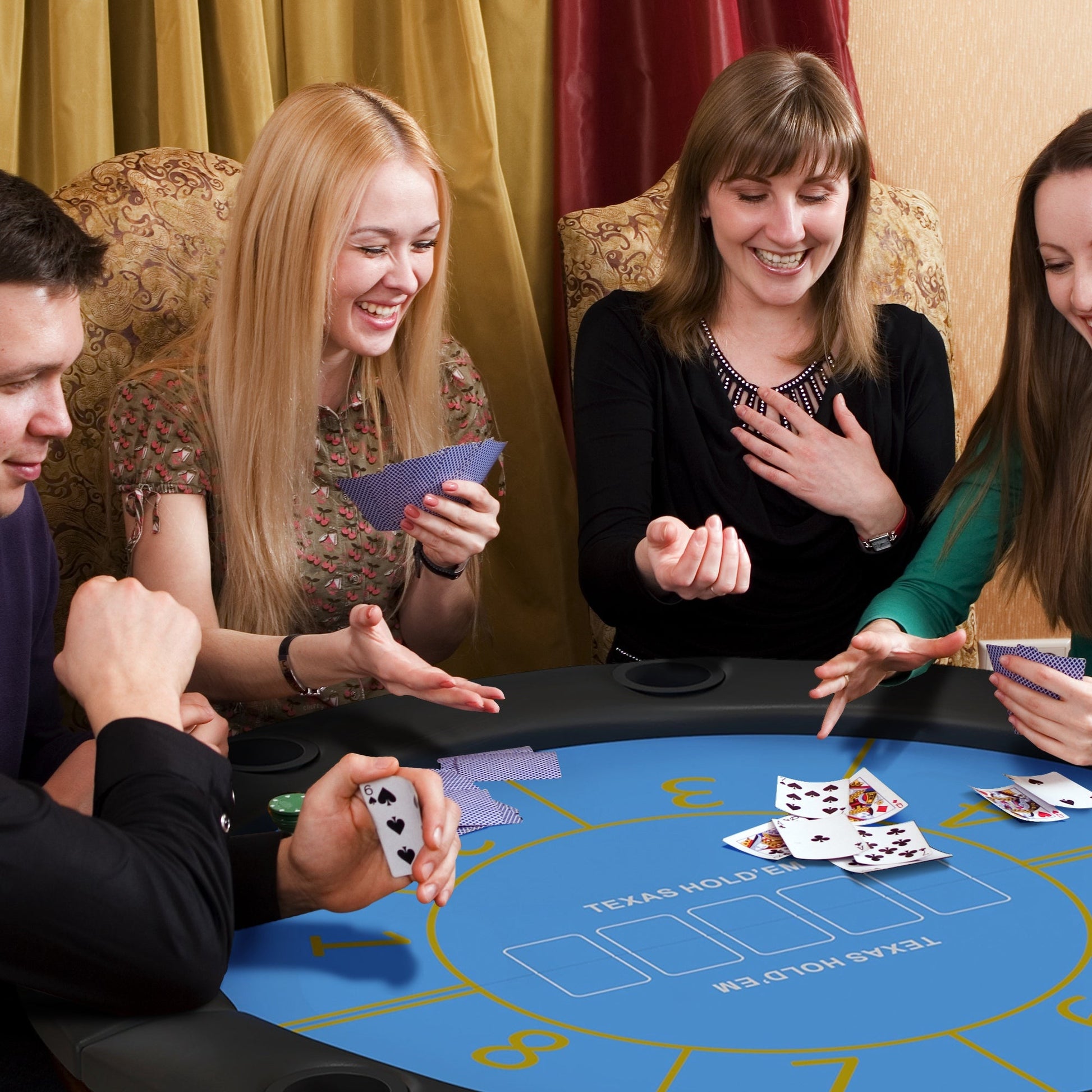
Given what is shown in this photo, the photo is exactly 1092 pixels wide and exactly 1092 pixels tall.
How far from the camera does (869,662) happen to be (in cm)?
162

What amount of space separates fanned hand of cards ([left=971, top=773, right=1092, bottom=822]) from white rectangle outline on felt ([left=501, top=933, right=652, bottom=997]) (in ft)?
1.60

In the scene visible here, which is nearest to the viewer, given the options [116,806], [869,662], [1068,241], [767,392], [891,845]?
[116,806]

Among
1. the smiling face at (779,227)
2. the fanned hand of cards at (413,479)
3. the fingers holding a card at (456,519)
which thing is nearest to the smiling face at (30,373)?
the fanned hand of cards at (413,479)

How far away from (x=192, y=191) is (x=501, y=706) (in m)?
1.15

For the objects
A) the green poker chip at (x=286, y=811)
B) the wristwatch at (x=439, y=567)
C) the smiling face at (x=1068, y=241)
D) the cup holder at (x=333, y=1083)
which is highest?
the smiling face at (x=1068, y=241)

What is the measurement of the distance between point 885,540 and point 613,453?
47 cm

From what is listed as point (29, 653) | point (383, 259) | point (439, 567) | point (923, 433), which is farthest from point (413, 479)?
point (923, 433)

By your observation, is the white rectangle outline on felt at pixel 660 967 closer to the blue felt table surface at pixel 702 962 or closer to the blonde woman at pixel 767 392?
the blue felt table surface at pixel 702 962

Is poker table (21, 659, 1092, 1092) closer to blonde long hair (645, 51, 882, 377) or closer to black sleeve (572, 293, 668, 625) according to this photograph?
black sleeve (572, 293, 668, 625)

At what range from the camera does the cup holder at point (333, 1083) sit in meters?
0.85

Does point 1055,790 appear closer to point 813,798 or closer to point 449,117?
point 813,798

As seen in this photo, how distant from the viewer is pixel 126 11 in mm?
2484

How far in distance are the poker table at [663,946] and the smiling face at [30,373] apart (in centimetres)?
39

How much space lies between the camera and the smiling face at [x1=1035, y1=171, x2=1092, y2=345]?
1.71 meters
